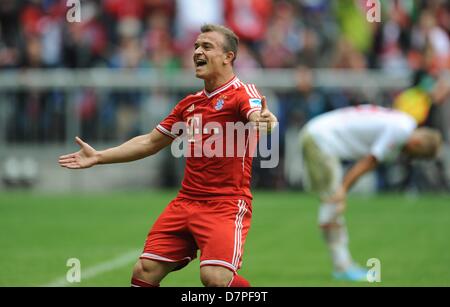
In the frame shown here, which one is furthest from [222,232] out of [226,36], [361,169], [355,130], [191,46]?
[191,46]

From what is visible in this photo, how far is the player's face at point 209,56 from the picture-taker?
326 inches

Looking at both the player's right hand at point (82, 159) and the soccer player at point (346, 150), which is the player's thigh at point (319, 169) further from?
the player's right hand at point (82, 159)

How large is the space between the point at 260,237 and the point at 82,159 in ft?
22.8

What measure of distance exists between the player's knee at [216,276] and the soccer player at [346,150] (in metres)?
3.93

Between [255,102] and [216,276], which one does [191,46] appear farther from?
[216,276]

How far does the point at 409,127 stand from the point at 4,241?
5.64 metres

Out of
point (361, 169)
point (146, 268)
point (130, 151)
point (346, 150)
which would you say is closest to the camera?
point (146, 268)

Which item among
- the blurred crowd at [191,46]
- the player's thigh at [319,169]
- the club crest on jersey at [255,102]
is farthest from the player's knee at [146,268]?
the blurred crowd at [191,46]

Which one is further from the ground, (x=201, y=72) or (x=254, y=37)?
(x=254, y=37)

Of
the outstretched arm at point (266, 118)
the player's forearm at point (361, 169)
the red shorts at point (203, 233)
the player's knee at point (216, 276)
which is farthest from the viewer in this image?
the player's forearm at point (361, 169)

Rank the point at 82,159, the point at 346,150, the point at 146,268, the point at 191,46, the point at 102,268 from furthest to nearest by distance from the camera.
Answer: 1. the point at 191,46
2. the point at 346,150
3. the point at 102,268
4. the point at 82,159
5. the point at 146,268

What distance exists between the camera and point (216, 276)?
7949 millimetres
